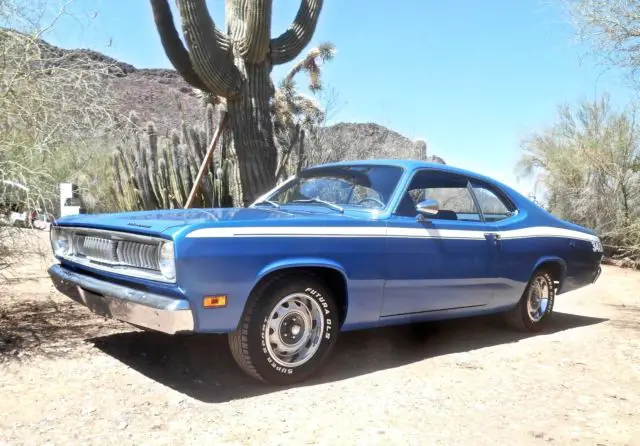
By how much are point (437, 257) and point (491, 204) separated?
1.39 meters

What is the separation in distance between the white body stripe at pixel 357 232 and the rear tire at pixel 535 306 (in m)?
0.49

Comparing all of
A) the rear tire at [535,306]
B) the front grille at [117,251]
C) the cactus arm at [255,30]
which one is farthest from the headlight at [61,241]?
the cactus arm at [255,30]

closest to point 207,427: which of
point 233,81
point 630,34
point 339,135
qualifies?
point 233,81

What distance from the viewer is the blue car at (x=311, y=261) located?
3.80 metres

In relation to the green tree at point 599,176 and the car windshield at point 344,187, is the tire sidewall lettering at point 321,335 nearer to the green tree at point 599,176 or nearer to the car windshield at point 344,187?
the car windshield at point 344,187

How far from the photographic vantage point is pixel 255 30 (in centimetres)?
890

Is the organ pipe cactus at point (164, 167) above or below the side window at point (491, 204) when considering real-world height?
above

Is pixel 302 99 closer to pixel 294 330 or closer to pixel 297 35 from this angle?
pixel 297 35

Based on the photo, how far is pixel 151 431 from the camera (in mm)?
3443

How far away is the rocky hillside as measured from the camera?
5633 millimetres

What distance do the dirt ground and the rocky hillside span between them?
1.74 metres

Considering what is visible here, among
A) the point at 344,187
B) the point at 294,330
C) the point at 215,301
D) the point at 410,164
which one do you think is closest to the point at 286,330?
the point at 294,330

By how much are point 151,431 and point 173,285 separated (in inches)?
32.6

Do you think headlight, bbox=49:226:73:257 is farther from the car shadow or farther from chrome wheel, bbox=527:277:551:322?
chrome wheel, bbox=527:277:551:322
